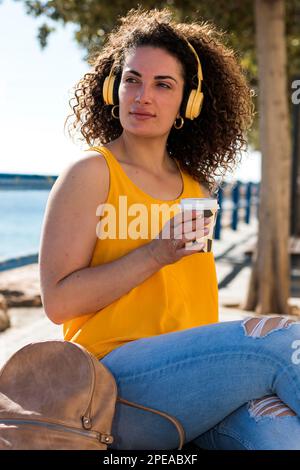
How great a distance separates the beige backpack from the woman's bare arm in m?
0.22

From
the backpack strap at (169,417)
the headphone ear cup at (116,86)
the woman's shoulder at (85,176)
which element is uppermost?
the headphone ear cup at (116,86)

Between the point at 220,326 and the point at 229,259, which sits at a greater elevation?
the point at 220,326

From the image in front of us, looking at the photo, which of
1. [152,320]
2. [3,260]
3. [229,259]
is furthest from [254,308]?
[152,320]

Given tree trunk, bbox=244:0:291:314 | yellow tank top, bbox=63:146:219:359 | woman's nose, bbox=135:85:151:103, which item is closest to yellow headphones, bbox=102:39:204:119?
woman's nose, bbox=135:85:151:103

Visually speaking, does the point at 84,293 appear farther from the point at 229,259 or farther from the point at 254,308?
the point at 229,259

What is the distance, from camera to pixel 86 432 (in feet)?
5.99

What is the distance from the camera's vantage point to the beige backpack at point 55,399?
70.5 inches

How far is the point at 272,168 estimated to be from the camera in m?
6.67

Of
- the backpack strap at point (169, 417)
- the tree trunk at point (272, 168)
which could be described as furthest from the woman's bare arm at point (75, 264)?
the tree trunk at point (272, 168)

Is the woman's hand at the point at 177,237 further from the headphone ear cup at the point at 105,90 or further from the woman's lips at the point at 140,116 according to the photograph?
the headphone ear cup at the point at 105,90

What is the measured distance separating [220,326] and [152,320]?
250mm

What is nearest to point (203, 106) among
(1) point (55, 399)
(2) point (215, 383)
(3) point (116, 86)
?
(3) point (116, 86)

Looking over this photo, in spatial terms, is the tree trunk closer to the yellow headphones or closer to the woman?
the woman

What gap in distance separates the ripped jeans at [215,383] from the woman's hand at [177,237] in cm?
22
